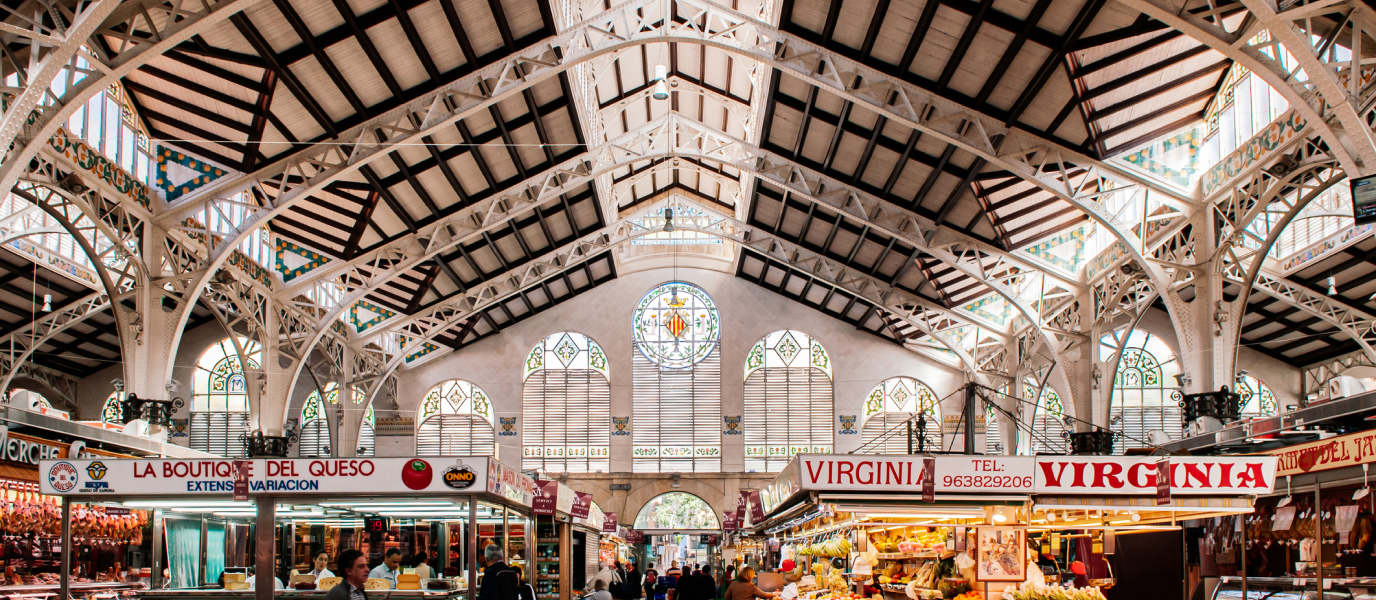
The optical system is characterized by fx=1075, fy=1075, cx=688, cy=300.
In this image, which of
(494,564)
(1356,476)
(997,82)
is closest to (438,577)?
(494,564)

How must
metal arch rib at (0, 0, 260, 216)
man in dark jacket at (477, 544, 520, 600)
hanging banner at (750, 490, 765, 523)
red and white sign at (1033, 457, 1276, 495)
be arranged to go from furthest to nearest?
hanging banner at (750, 490, 765, 523), metal arch rib at (0, 0, 260, 216), man in dark jacket at (477, 544, 520, 600), red and white sign at (1033, 457, 1276, 495)

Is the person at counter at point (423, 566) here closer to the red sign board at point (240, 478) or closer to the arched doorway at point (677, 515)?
the red sign board at point (240, 478)

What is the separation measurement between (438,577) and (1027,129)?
10460 mm

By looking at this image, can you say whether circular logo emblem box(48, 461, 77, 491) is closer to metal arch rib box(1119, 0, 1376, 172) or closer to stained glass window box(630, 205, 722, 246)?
metal arch rib box(1119, 0, 1376, 172)

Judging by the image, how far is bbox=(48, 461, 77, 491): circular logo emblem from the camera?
910 cm

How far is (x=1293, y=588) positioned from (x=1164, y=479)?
235 centimetres

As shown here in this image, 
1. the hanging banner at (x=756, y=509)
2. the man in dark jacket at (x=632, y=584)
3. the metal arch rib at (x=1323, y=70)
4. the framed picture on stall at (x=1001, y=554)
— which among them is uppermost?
the metal arch rib at (x=1323, y=70)

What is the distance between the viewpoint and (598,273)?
98.9ft

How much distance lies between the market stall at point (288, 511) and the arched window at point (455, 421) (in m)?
19.2

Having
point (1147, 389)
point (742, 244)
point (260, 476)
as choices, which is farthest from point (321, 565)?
point (1147, 389)

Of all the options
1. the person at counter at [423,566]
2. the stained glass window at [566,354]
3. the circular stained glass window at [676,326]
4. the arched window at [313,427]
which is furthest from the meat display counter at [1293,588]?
the arched window at [313,427]

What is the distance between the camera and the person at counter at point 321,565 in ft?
32.4

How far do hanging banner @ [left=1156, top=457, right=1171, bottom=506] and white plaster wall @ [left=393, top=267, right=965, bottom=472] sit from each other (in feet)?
71.5

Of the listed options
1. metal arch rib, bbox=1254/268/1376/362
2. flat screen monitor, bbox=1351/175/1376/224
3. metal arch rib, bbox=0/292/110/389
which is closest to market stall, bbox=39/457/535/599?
flat screen monitor, bbox=1351/175/1376/224
